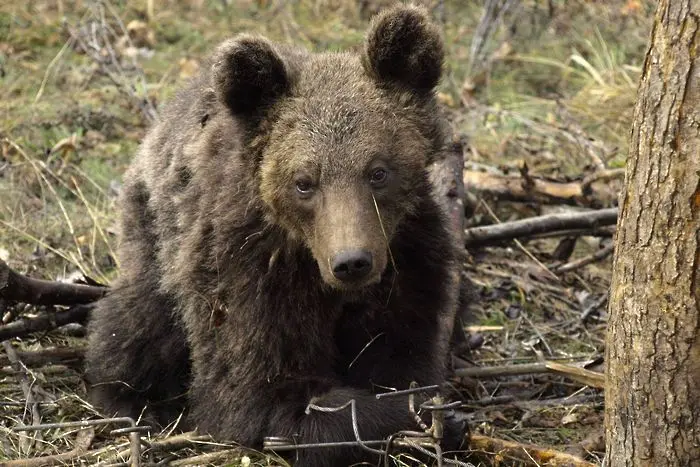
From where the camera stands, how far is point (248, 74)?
3996 mm

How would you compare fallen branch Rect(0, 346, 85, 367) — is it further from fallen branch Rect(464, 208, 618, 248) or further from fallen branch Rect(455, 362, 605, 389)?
fallen branch Rect(464, 208, 618, 248)

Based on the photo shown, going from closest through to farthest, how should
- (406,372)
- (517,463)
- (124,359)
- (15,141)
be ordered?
(517,463) < (406,372) < (124,359) < (15,141)

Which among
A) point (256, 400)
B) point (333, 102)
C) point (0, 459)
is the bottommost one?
point (0, 459)

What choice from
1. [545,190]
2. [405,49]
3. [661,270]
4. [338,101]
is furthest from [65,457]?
[545,190]

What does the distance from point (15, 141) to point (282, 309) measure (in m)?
4.03

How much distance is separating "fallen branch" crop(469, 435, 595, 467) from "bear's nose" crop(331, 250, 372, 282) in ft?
2.95

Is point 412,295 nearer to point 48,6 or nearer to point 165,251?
point 165,251

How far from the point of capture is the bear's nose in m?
3.64

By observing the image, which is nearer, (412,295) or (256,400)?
(256,400)

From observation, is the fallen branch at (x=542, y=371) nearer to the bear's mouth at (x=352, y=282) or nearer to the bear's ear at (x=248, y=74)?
the bear's mouth at (x=352, y=282)

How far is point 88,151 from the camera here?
7.66 m

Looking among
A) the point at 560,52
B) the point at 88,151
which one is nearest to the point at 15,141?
the point at 88,151

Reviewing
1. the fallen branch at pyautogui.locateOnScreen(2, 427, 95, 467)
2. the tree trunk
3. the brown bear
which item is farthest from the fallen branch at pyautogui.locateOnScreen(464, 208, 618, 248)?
the tree trunk

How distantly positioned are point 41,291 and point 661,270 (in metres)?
3.22
